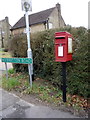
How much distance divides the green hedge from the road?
2.90 feet

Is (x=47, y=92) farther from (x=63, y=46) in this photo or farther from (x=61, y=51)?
(x=63, y=46)

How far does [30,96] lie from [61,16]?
23953mm

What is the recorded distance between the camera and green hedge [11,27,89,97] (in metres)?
3.03

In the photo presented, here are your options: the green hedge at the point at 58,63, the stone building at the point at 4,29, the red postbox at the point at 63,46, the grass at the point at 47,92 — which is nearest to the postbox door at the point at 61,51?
the red postbox at the point at 63,46

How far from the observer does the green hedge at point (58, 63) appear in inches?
119

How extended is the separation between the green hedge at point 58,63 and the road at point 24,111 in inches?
34.8

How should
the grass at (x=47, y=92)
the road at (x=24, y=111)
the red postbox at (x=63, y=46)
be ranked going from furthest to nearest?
the grass at (x=47, y=92), the red postbox at (x=63, y=46), the road at (x=24, y=111)

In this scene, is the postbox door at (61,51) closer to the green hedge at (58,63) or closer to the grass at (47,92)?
the green hedge at (58,63)

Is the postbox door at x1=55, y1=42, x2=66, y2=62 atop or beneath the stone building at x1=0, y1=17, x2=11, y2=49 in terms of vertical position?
beneath

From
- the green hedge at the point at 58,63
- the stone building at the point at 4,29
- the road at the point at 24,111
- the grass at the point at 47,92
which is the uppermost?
the stone building at the point at 4,29

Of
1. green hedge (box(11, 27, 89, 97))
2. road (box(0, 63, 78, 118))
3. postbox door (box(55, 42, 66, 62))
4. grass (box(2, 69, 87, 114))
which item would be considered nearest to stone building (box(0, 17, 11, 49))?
green hedge (box(11, 27, 89, 97))

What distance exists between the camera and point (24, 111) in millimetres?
2738

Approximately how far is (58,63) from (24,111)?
1646mm

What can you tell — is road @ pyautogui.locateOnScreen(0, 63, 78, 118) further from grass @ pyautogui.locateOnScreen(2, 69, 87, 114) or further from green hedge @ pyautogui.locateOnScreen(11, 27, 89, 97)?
green hedge @ pyautogui.locateOnScreen(11, 27, 89, 97)
